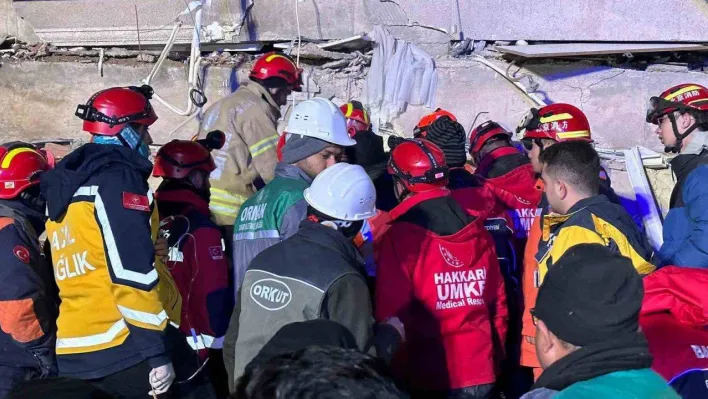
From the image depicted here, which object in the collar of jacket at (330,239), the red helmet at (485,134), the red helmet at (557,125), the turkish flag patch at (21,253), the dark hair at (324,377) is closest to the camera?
the dark hair at (324,377)

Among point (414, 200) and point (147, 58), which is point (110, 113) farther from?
point (147, 58)

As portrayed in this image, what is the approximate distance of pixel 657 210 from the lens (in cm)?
611

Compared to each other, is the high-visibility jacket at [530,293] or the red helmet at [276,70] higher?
the red helmet at [276,70]

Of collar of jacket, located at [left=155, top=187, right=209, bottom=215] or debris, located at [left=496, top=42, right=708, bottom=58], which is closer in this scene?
collar of jacket, located at [left=155, top=187, right=209, bottom=215]

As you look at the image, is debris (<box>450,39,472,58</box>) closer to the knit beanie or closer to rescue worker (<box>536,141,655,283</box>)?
the knit beanie

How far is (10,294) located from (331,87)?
4.12m

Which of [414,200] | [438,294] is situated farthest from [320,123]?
[438,294]

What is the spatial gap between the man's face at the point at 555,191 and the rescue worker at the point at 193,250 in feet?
5.89

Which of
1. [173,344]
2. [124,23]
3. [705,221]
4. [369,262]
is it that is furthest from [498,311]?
[124,23]

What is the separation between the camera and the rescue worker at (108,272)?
3.30m

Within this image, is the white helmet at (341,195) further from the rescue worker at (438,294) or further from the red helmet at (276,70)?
the red helmet at (276,70)

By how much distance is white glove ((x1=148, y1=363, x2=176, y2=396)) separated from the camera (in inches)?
133

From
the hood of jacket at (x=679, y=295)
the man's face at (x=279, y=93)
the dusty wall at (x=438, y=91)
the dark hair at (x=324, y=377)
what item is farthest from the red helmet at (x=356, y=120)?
the dark hair at (x=324, y=377)

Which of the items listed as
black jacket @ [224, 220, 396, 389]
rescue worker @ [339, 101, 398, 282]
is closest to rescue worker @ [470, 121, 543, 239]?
rescue worker @ [339, 101, 398, 282]
